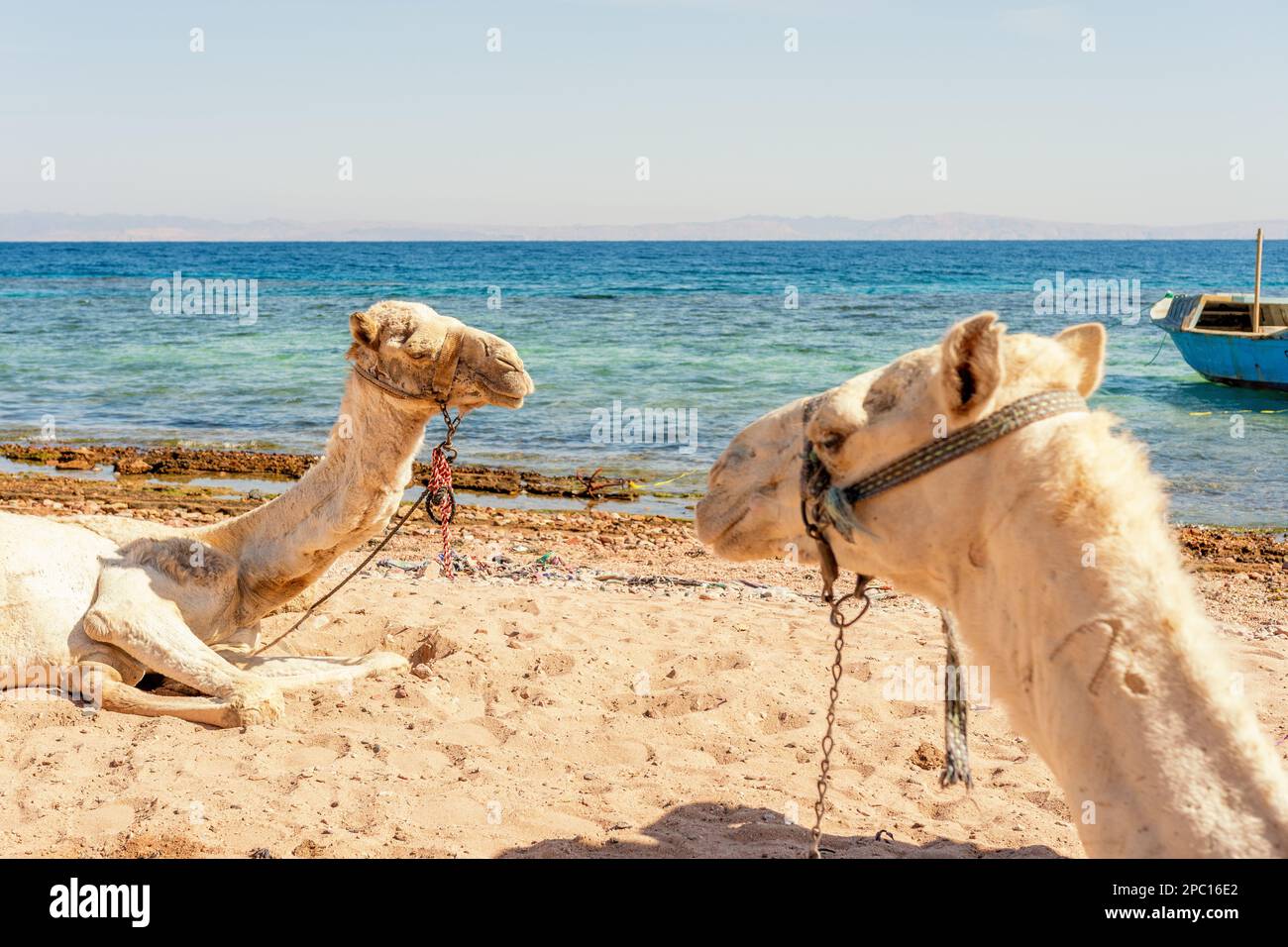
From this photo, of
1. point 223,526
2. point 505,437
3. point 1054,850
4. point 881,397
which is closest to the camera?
point 881,397

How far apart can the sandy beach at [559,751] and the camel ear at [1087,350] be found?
2.23 metres

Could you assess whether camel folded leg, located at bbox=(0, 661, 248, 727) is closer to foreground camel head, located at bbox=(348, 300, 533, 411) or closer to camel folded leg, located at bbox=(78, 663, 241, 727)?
camel folded leg, located at bbox=(78, 663, 241, 727)

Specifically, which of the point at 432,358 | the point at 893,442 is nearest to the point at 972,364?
the point at 893,442

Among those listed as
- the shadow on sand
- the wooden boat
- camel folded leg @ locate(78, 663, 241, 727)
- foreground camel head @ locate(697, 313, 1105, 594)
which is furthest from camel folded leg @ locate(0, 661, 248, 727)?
the wooden boat

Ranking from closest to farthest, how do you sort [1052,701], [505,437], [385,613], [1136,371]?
1. [1052,701]
2. [385,613]
3. [505,437]
4. [1136,371]

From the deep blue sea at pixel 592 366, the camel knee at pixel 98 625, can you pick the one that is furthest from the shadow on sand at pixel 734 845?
the deep blue sea at pixel 592 366

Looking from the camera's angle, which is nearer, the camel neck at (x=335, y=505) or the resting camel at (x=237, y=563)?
the resting camel at (x=237, y=563)

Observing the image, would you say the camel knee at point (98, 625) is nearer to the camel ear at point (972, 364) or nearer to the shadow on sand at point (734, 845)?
the shadow on sand at point (734, 845)

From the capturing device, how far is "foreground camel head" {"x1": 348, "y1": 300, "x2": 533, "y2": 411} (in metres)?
5.20

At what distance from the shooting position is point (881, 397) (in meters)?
2.57

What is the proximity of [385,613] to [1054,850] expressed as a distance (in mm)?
4393

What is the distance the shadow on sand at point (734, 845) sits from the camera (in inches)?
164
